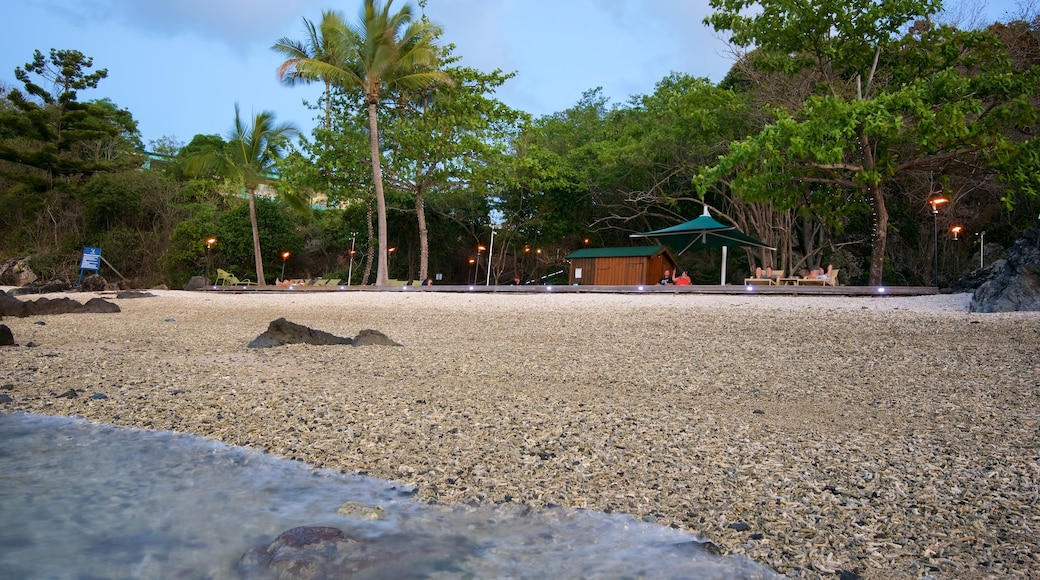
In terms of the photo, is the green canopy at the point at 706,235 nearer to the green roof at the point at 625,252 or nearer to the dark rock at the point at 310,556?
the green roof at the point at 625,252

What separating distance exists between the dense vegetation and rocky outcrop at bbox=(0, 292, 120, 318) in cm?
874

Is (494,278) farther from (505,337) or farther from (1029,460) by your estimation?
(1029,460)

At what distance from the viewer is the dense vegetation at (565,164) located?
517 inches

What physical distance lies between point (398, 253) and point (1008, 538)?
29.0 m

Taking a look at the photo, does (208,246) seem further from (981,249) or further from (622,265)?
(981,249)

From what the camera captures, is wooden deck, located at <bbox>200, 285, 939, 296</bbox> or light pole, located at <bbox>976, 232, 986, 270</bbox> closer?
wooden deck, located at <bbox>200, 285, 939, 296</bbox>

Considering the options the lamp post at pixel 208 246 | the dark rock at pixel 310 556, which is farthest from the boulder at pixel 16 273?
the dark rock at pixel 310 556

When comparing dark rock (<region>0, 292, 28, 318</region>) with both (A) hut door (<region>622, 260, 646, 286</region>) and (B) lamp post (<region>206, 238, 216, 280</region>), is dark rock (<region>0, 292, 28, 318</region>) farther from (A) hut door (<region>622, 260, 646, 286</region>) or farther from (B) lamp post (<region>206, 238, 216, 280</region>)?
(B) lamp post (<region>206, 238, 216, 280</region>)

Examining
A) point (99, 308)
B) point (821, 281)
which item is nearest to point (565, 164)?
point (821, 281)

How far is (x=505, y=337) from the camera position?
7895 mm

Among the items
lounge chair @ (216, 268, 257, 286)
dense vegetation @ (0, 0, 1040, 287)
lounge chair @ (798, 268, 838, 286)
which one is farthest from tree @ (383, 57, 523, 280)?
lounge chair @ (798, 268, 838, 286)

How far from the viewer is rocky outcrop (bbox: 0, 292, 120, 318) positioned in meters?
10.1

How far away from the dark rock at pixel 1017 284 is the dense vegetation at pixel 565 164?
A: 11.4 feet

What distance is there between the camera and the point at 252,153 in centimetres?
2644
